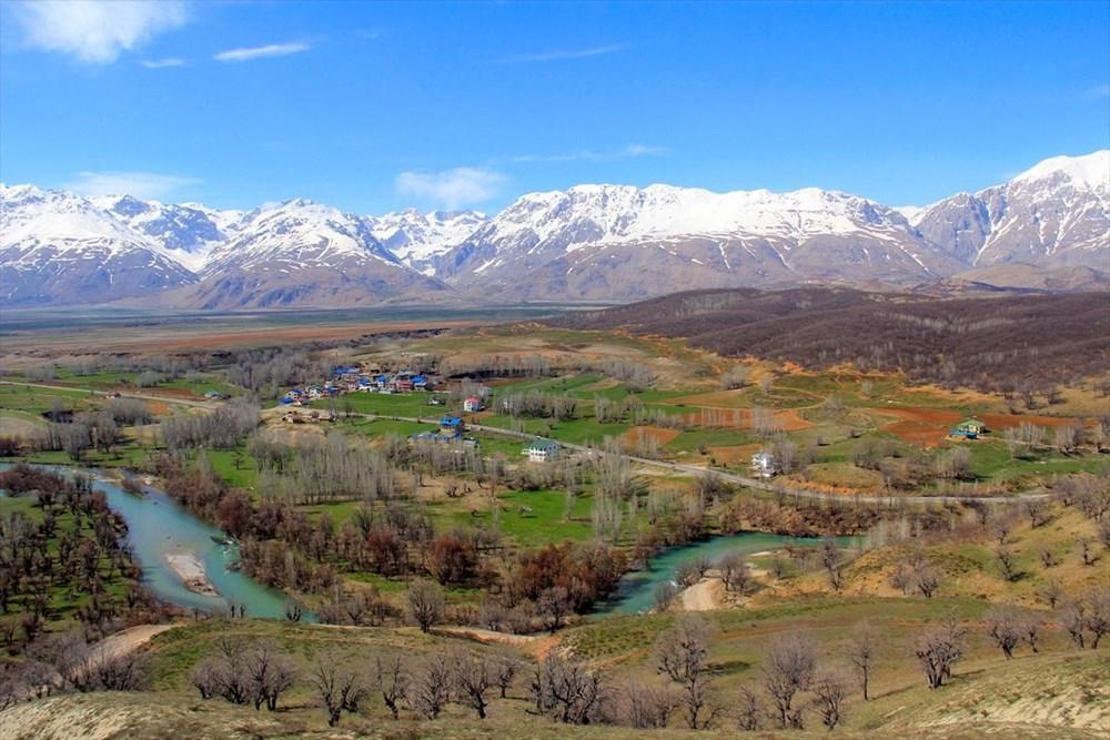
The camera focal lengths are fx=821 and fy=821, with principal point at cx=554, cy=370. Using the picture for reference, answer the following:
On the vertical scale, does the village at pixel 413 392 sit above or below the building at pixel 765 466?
above

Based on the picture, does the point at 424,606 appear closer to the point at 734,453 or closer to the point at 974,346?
the point at 734,453

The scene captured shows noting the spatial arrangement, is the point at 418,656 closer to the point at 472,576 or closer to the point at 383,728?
the point at 383,728

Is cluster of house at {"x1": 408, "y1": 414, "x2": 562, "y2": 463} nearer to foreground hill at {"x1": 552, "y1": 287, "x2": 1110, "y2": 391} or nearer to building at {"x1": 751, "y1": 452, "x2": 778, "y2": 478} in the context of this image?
building at {"x1": 751, "y1": 452, "x2": 778, "y2": 478}

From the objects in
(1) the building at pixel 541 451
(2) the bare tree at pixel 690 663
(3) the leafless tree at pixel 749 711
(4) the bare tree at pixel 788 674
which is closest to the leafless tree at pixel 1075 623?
(4) the bare tree at pixel 788 674

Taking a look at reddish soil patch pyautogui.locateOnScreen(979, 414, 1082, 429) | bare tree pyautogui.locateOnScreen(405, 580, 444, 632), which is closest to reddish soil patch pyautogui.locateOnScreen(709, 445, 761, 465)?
reddish soil patch pyautogui.locateOnScreen(979, 414, 1082, 429)

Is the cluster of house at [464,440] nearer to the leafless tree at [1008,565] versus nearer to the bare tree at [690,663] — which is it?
the leafless tree at [1008,565]

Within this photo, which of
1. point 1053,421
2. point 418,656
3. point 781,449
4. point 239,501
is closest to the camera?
point 418,656

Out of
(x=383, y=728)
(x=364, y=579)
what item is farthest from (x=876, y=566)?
(x=383, y=728)
